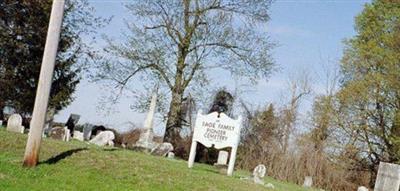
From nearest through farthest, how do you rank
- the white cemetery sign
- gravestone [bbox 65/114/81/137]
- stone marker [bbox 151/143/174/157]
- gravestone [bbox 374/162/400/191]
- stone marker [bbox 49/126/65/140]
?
1. the white cemetery sign
2. gravestone [bbox 374/162/400/191]
3. stone marker [bbox 49/126/65/140]
4. stone marker [bbox 151/143/174/157]
5. gravestone [bbox 65/114/81/137]

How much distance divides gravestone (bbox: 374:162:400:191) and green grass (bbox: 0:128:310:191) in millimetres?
5553

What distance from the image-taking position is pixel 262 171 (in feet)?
43.5

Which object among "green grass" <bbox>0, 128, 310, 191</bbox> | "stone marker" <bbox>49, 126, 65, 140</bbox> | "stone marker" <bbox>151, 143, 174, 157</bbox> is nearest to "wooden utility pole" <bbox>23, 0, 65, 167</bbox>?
"green grass" <bbox>0, 128, 310, 191</bbox>

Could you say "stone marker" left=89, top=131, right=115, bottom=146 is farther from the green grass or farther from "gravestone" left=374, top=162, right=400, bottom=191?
"gravestone" left=374, top=162, right=400, bottom=191

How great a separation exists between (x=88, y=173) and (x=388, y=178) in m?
9.20

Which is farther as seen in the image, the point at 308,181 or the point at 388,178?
the point at 308,181

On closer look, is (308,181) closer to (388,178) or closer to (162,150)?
(162,150)

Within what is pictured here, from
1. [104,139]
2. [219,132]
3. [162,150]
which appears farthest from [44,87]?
[162,150]

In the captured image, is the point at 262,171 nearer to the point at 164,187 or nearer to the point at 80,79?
the point at 164,187

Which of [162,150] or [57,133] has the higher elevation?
[57,133]

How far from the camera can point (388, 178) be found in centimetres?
1560

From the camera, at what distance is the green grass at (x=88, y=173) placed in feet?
30.0

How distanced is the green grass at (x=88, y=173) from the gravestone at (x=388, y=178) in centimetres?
555

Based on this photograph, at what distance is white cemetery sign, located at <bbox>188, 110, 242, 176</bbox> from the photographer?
537 inches
